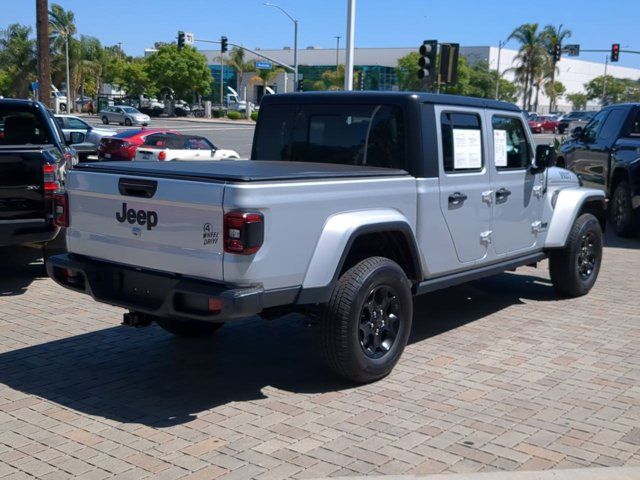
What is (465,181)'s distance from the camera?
634cm

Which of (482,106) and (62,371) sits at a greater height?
(482,106)

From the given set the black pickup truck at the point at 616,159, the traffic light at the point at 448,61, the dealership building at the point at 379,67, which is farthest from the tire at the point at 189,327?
the dealership building at the point at 379,67

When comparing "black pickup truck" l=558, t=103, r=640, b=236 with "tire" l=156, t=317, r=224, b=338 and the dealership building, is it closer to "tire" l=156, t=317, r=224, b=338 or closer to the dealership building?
"tire" l=156, t=317, r=224, b=338

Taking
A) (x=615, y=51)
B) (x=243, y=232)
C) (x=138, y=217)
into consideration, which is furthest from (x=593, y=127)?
(x=615, y=51)

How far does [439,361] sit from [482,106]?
223 cm

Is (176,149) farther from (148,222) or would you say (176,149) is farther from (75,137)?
(148,222)

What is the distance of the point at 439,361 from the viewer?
621cm

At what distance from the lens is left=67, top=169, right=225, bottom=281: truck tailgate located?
15.4 feet

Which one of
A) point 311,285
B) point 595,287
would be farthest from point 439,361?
point 595,287

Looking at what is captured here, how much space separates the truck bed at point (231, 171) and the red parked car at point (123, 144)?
17.4m

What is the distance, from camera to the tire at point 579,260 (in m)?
8.08

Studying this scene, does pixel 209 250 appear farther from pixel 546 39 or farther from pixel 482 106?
pixel 546 39

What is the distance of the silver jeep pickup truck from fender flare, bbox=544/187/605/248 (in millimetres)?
478

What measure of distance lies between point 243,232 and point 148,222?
0.83 m
